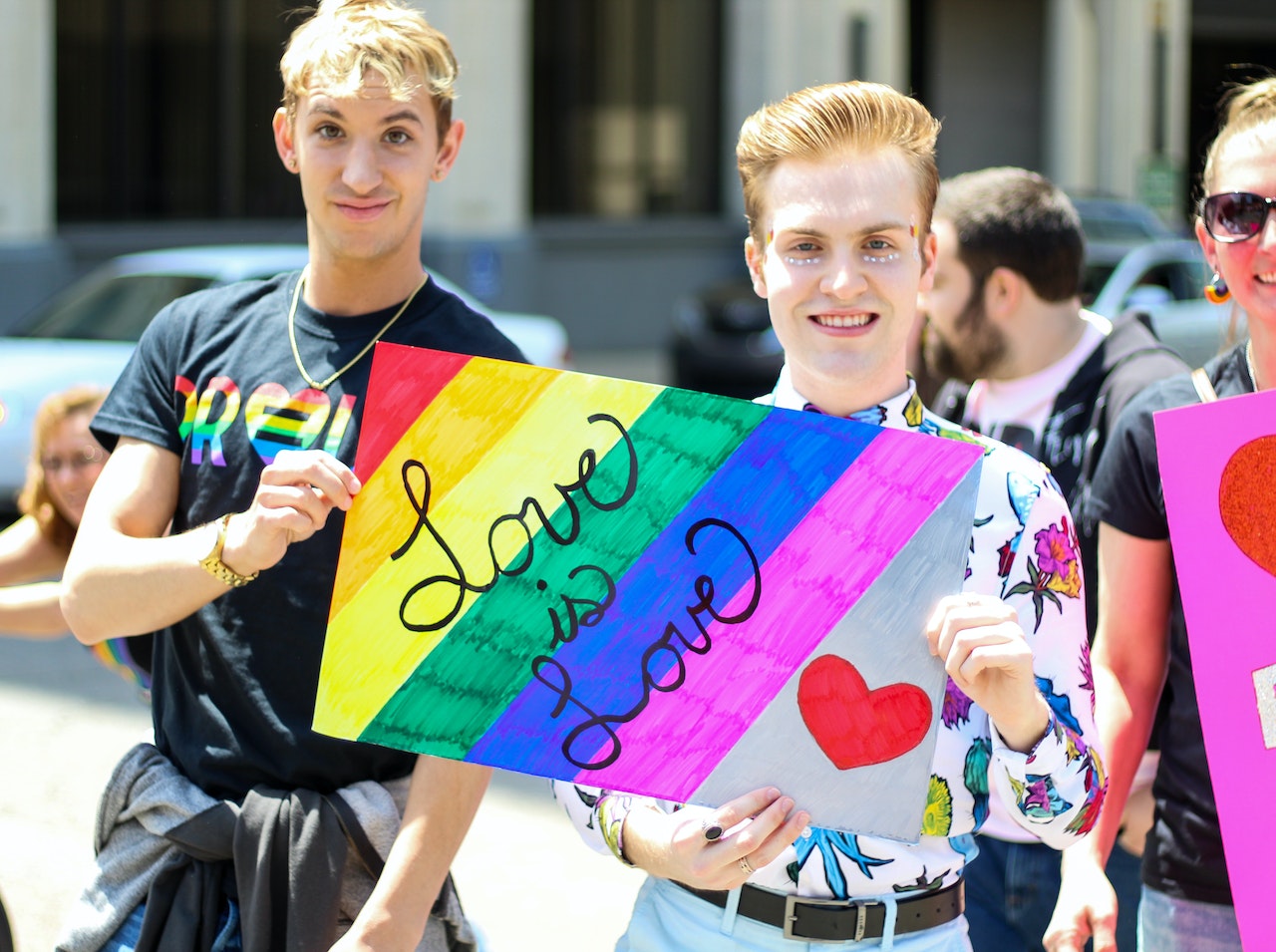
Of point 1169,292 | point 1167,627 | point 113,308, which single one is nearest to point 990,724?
point 1167,627

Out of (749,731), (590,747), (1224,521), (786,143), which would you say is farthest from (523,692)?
(1224,521)

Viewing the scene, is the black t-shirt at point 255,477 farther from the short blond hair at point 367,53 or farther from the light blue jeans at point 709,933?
the light blue jeans at point 709,933

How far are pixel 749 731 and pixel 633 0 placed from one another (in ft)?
62.4

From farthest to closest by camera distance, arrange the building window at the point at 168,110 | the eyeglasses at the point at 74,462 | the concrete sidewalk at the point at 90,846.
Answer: the building window at the point at 168,110, the concrete sidewalk at the point at 90,846, the eyeglasses at the point at 74,462

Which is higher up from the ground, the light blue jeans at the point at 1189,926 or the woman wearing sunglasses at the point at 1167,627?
the woman wearing sunglasses at the point at 1167,627

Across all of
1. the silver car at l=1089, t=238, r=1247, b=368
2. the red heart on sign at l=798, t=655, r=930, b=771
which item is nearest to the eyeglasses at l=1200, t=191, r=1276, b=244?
the red heart on sign at l=798, t=655, r=930, b=771

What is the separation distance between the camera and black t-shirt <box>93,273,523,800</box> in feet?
7.92

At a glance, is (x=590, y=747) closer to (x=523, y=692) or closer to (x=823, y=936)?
(x=523, y=692)

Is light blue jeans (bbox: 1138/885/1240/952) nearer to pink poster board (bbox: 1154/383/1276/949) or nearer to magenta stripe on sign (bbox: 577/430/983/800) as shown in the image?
pink poster board (bbox: 1154/383/1276/949)

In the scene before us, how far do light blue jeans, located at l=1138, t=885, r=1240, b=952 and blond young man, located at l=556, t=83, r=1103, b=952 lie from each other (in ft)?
1.52

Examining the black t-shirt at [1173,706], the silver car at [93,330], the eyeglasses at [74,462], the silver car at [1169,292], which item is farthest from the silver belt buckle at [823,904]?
the silver car at [1169,292]

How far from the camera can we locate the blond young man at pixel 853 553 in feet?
6.72

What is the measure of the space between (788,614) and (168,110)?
16.3 m

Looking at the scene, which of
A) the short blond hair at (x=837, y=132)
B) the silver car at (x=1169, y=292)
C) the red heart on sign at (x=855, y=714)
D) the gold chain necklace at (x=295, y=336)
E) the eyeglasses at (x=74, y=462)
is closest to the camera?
the red heart on sign at (x=855, y=714)
